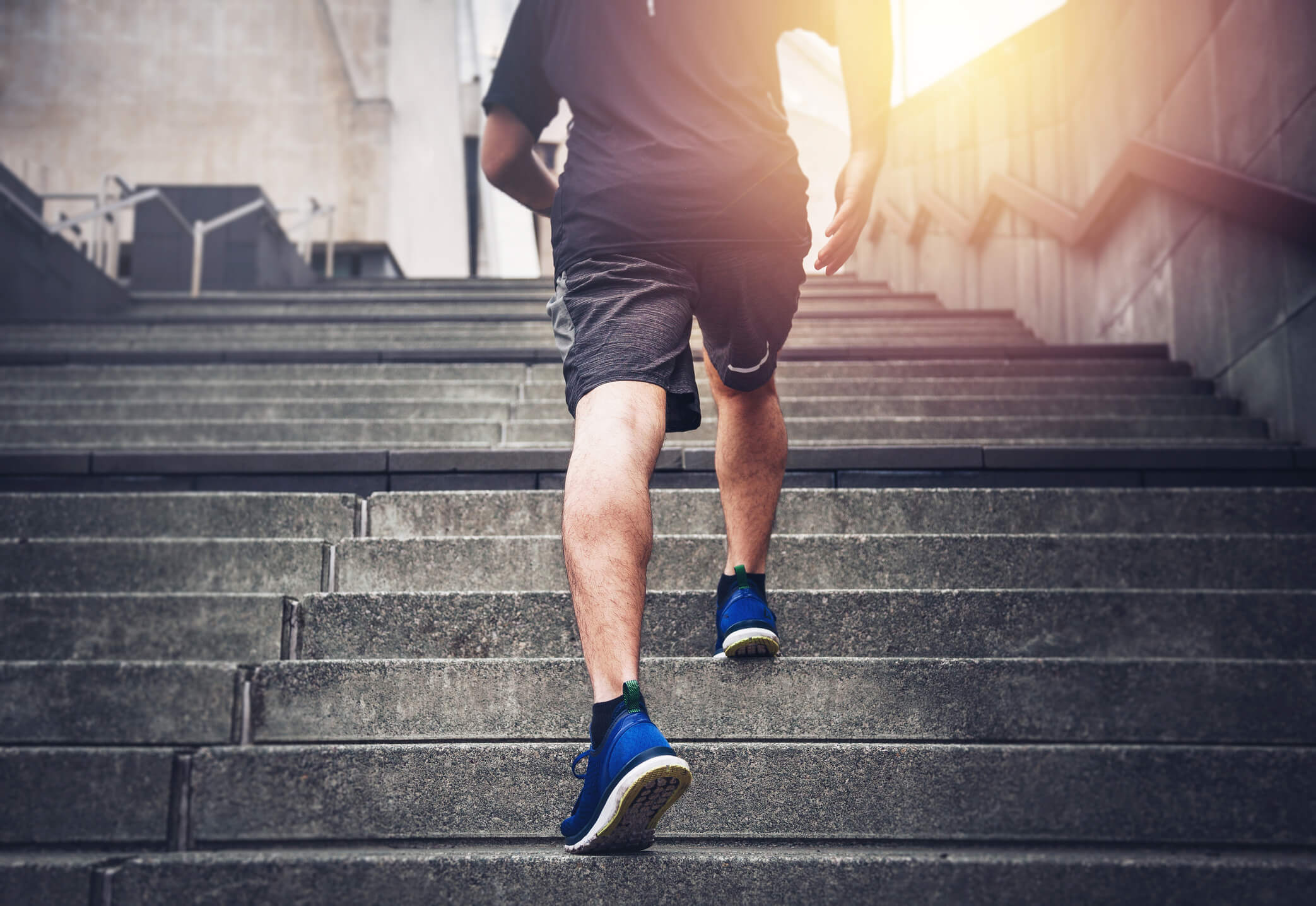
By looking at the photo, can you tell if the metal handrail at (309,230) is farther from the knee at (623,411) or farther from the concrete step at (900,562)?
the knee at (623,411)

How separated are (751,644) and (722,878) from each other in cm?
39

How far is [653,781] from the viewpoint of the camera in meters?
1.16

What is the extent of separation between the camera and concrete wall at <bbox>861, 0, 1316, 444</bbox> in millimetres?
3363

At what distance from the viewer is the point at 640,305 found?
140 centimetres

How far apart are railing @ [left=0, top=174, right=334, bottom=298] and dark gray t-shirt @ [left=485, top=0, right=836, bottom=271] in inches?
223

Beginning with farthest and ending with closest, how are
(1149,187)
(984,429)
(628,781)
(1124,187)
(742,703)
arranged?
A: (1124,187)
(1149,187)
(984,429)
(742,703)
(628,781)

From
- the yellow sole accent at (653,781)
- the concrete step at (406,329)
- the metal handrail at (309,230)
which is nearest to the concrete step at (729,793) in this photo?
the yellow sole accent at (653,781)

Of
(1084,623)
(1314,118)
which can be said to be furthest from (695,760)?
(1314,118)

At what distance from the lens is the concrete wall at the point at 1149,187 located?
11.0 ft

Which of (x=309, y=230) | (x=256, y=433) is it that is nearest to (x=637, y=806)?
(x=256, y=433)

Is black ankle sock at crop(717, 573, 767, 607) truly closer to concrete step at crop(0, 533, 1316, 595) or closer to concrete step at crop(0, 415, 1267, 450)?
concrete step at crop(0, 533, 1316, 595)

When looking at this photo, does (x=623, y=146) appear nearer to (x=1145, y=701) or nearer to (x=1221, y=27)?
(x=1145, y=701)

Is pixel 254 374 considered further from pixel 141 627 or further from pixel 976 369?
pixel 976 369

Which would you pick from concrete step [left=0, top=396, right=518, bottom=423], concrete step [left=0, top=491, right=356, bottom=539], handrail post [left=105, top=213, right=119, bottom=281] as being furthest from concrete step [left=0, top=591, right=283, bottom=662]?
handrail post [left=105, top=213, right=119, bottom=281]
